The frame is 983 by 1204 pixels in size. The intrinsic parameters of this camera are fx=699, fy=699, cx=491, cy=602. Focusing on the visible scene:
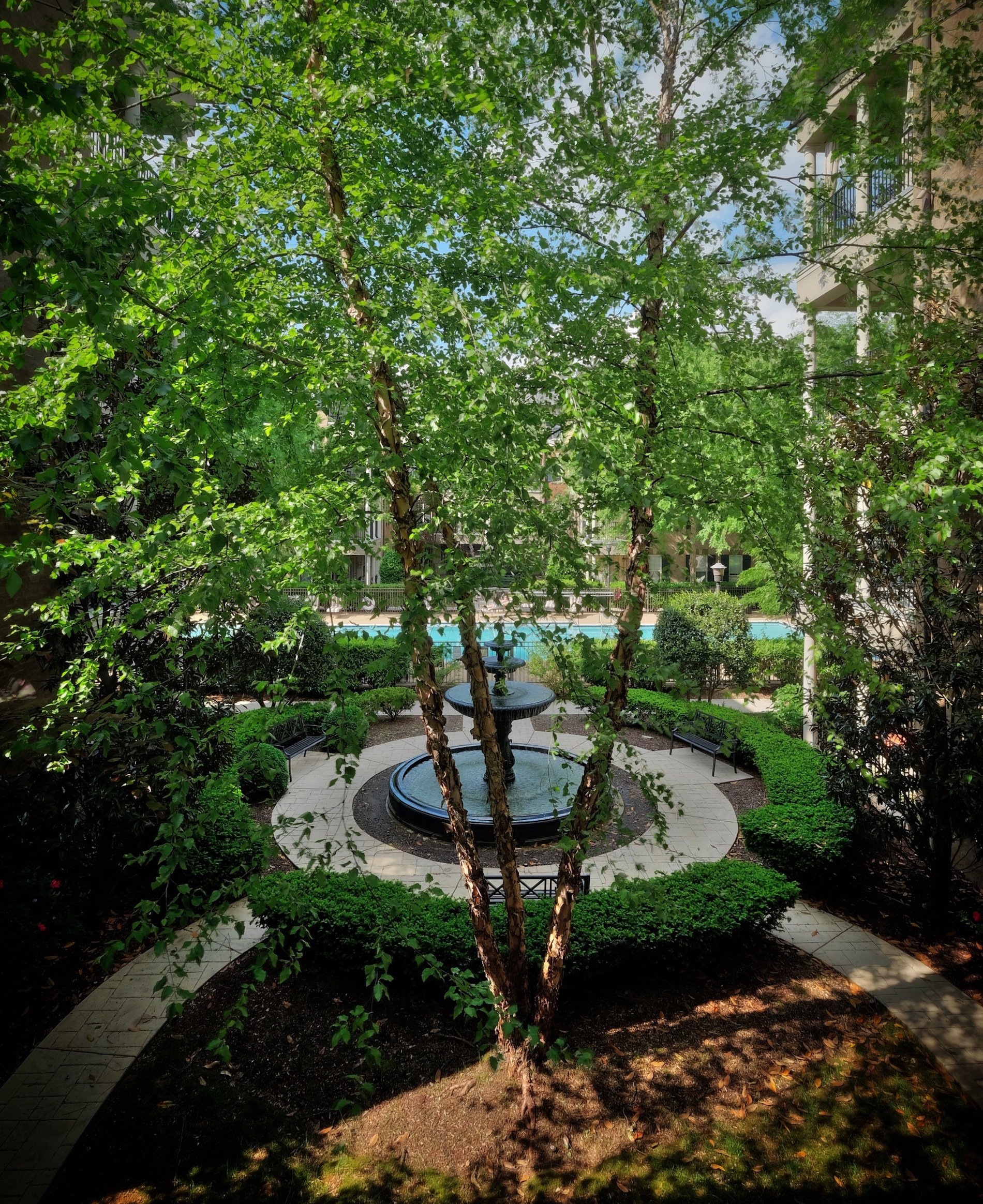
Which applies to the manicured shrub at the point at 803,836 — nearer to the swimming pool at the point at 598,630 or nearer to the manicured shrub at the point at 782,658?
the swimming pool at the point at 598,630

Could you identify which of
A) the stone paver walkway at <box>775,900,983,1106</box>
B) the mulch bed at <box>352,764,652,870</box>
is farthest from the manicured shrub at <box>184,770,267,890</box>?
the stone paver walkway at <box>775,900,983,1106</box>

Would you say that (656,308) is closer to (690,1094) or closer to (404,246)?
(404,246)

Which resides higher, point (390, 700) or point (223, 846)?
point (223, 846)

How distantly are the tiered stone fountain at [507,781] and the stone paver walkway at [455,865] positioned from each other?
606mm

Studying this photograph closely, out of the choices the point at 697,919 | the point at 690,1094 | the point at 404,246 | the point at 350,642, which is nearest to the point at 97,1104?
the point at 690,1094

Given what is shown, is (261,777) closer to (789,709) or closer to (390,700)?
(390,700)

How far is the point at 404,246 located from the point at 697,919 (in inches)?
225

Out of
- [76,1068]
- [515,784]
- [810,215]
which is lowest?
[515,784]

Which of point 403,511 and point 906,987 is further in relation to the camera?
point 906,987

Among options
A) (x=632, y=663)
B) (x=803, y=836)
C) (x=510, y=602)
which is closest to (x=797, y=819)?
(x=803, y=836)

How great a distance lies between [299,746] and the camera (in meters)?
11.6

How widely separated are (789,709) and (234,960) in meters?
8.15

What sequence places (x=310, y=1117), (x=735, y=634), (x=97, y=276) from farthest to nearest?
(x=735, y=634)
(x=310, y=1117)
(x=97, y=276)

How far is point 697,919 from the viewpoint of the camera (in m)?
6.12
